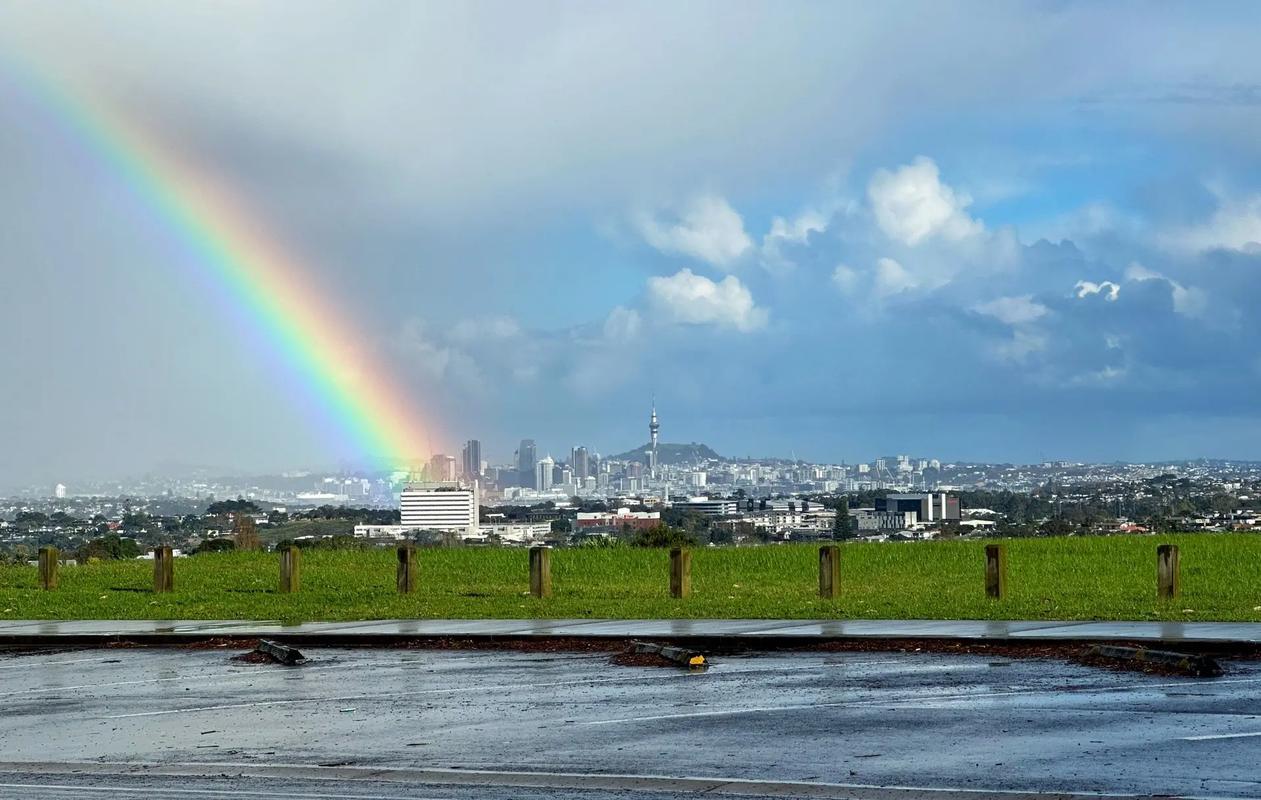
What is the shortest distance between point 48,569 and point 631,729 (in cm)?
2454

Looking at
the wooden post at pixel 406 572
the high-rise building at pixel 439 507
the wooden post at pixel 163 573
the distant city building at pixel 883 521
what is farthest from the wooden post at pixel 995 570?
the high-rise building at pixel 439 507

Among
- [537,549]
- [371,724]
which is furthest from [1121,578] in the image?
[371,724]

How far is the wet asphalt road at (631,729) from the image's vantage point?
10.1 meters

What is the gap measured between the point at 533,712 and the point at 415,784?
3.47 meters

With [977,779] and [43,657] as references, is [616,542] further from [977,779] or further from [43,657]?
[977,779]

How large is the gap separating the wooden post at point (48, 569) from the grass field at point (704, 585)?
0.44 metres

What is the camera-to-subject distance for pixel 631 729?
12.4m

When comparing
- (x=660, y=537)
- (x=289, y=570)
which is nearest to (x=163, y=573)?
(x=289, y=570)

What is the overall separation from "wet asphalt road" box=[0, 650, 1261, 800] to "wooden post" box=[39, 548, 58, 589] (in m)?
16.5

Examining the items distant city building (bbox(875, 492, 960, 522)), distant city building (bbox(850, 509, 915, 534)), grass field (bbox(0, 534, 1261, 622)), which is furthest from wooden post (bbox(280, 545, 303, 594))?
distant city building (bbox(875, 492, 960, 522))

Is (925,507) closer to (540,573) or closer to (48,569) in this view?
(48,569)

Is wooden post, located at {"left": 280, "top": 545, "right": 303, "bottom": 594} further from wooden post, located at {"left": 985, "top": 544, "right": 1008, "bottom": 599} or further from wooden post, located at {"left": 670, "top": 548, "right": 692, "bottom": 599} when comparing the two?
wooden post, located at {"left": 985, "top": 544, "right": 1008, "bottom": 599}

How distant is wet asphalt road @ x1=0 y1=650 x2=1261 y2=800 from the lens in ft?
33.1

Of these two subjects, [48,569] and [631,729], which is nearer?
[631,729]
